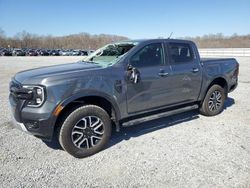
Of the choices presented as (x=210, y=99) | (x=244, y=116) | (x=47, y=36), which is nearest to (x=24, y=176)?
(x=210, y=99)

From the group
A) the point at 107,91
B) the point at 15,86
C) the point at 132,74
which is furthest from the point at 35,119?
the point at 132,74

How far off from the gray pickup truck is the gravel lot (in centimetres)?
38

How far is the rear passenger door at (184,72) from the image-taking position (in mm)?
4788

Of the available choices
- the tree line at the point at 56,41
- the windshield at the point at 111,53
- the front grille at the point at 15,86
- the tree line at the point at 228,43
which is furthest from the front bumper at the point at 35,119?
the tree line at the point at 56,41

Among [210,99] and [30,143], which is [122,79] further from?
[210,99]

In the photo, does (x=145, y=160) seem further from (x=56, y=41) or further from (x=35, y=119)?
(x=56, y=41)

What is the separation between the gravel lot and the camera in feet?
10.3

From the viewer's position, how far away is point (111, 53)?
4.70 m

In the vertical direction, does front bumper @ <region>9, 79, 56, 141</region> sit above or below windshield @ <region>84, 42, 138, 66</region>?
below

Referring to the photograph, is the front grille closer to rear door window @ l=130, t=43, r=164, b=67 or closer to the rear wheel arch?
rear door window @ l=130, t=43, r=164, b=67

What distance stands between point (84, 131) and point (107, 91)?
30.4 inches

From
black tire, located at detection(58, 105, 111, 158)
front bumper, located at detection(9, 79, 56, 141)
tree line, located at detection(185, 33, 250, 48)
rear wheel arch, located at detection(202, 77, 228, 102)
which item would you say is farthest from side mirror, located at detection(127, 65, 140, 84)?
tree line, located at detection(185, 33, 250, 48)

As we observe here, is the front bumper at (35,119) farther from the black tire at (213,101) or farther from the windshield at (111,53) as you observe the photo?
the black tire at (213,101)

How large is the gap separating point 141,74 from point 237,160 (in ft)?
6.98
